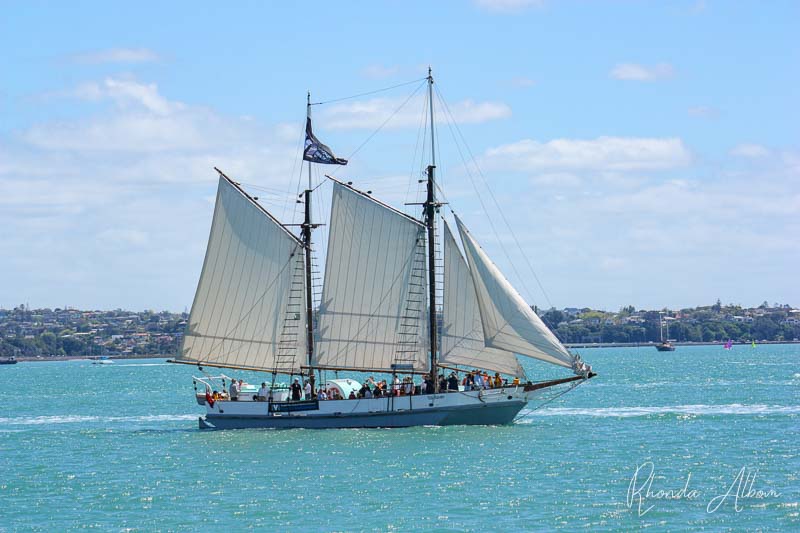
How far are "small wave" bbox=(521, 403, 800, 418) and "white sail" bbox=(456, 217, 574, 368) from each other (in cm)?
1102

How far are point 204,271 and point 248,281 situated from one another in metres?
2.23

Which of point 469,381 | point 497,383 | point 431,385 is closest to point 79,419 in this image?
point 431,385

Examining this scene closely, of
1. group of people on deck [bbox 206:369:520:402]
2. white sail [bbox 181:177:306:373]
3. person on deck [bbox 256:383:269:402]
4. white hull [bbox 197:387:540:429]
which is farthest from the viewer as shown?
white sail [bbox 181:177:306:373]

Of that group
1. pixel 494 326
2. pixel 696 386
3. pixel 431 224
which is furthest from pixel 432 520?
pixel 696 386

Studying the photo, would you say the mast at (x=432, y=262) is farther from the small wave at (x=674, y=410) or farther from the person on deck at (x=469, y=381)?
the small wave at (x=674, y=410)

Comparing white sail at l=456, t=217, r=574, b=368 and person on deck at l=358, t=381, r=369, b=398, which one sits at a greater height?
white sail at l=456, t=217, r=574, b=368

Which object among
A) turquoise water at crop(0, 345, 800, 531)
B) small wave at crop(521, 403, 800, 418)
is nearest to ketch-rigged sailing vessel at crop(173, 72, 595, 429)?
turquoise water at crop(0, 345, 800, 531)

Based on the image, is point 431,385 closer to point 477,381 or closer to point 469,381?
point 469,381

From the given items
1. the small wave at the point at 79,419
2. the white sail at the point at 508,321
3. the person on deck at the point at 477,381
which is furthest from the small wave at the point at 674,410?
the small wave at the point at 79,419

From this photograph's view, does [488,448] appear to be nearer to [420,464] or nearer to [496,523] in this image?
[420,464]

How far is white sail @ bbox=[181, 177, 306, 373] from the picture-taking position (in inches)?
2429

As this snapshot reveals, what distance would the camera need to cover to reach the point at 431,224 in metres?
59.4

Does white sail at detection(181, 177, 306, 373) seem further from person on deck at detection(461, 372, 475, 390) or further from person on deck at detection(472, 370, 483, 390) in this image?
person on deck at detection(472, 370, 483, 390)

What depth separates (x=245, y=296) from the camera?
2434 inches
